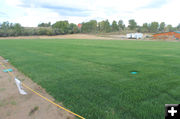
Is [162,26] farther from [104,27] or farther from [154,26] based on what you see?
[104,27]

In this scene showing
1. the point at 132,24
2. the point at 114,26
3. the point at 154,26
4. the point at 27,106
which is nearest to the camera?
the point at 27,106

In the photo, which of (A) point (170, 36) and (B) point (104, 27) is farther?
(B) point (104, 27)

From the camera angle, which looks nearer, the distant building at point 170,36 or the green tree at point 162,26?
the distant building at point 170,36

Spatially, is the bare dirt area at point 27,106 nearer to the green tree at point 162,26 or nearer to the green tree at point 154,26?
the green tree at point 154,26

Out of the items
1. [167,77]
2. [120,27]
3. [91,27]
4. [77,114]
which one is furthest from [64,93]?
[120,27]

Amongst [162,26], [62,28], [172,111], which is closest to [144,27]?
[162,26]

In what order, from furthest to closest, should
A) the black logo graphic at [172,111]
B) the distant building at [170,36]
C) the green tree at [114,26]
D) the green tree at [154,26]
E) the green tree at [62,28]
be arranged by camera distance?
the green tree at [114,26] → the green tree at [154,26] → the green tree at [62,28] → the distant building at [170,36] → the black logo graphic at [172,111]

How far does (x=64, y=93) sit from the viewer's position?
421 cm

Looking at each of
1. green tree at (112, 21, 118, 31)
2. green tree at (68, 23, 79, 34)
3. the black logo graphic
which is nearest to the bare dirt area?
the black logo graphic

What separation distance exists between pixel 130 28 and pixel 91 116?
11334 centimetres

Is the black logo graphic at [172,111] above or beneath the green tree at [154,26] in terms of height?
beneath

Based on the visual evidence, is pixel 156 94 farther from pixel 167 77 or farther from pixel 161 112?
pixel 167 77

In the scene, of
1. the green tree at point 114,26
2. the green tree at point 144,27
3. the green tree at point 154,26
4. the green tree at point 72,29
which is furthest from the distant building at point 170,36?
the green tree at point 72,29

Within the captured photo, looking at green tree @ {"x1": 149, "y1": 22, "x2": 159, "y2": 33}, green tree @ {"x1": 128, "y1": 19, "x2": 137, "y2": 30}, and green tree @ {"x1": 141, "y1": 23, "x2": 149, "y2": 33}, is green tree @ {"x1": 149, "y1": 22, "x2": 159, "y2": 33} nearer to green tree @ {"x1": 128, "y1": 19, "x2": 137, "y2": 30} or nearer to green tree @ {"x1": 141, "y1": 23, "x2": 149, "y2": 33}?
green tree @ {"x1": 141, "y1": 23, "x2": 149, "y2": 33}
